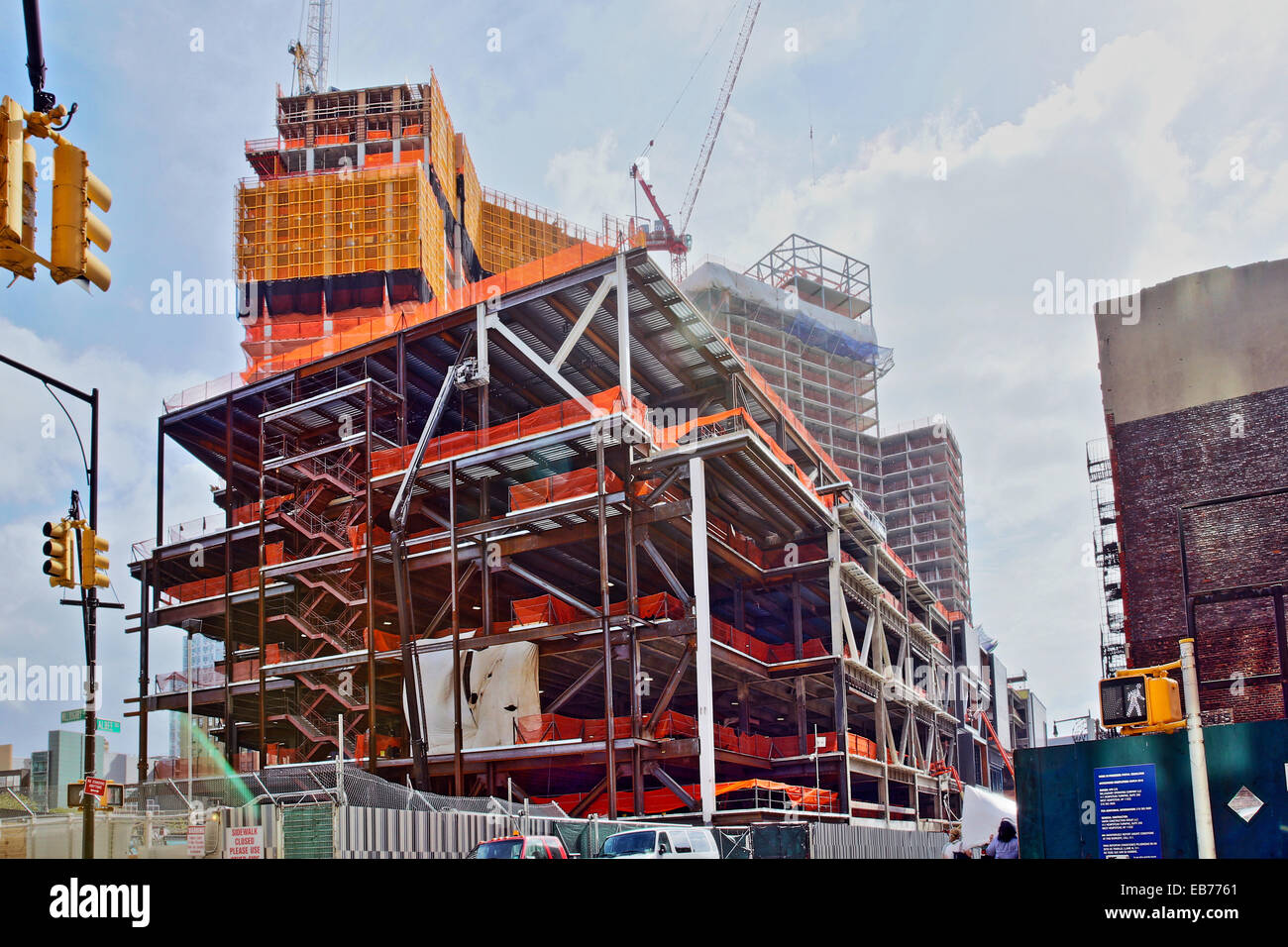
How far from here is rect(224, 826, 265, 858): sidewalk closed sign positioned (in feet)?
73.8

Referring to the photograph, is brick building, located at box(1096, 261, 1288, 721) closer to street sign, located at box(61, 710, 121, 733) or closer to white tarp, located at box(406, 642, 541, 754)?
white tarp, located at box(406, 642, 541, 754)

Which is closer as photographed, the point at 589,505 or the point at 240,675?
the point at 589,505

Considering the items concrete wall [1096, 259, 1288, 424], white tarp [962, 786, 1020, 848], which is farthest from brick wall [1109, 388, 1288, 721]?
white tarp [962, 786, 1020, 848]

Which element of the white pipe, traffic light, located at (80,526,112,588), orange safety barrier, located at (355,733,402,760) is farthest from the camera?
orange safety barrier, located at (355,733,402,760)

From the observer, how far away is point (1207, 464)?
1704 inches

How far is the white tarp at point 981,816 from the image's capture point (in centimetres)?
3309

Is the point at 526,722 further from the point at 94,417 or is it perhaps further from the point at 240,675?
the point at 94,417

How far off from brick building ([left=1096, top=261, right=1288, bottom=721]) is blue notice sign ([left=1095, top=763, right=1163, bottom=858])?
17136 mm

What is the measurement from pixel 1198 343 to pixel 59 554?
40052mm

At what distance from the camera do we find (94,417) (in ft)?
79.9
